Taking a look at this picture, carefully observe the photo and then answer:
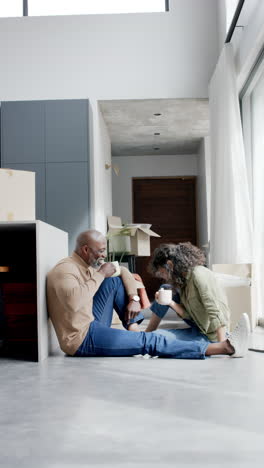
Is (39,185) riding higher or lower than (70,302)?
higher

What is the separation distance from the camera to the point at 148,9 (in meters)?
5.91

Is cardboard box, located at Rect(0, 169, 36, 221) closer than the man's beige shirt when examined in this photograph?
No

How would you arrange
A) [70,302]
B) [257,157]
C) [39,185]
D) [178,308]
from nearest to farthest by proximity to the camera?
1. [70,302]
2. [178,308]
3. [257,157]
4. [39,185]

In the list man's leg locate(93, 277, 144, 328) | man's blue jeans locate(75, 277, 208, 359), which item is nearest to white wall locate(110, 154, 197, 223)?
man's leg locate(93, 277, 144, 328)

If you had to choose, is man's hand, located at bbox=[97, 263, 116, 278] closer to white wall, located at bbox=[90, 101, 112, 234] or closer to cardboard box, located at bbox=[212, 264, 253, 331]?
cardboard box, located at bbox=[212, 264, 253, 331]

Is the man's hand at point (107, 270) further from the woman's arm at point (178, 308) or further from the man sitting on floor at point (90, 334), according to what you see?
the woman's arm at point (178, 308)

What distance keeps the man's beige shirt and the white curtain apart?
1885 mm

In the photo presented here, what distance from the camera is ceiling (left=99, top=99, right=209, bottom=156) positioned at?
5980 mm

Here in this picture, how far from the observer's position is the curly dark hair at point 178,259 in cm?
285

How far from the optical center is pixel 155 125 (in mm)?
6891

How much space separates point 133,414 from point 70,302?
3.40ft

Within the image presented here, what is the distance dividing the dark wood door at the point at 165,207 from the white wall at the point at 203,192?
232 mm

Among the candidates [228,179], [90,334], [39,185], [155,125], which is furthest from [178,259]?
[155,125]

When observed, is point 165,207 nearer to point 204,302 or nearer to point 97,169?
point 97,169
